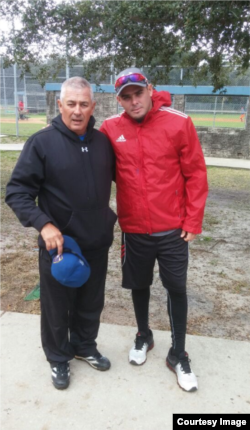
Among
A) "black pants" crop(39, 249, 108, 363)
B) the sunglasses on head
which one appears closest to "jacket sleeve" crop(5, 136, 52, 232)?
"black pants" crop(39, 249, 108, 363)

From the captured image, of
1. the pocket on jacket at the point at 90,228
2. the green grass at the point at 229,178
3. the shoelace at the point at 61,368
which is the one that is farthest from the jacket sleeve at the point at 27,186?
the green grass at the point at 229,178

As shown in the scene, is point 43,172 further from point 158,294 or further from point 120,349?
point 158,294

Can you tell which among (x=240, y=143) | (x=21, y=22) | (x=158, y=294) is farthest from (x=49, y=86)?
(x=158, y=294)

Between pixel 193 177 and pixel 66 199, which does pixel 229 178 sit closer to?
pixel 193 177

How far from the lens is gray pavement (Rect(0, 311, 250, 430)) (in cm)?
223

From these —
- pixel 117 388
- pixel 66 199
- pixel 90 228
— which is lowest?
pixel 117 388

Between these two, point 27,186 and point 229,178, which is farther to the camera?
point 229,178

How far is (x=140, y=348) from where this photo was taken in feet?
9.15

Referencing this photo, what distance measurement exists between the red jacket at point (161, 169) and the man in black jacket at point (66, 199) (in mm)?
135

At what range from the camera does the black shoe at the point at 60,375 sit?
2.47 metres

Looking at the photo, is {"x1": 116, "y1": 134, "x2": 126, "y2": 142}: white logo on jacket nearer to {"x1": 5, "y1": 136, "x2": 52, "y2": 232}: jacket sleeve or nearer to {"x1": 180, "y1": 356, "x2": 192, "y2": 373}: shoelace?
{"x1": 5, "y1": 136, "x2": 52, "y2": 232}: jacket sleeve

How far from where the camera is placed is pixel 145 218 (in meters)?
2.50

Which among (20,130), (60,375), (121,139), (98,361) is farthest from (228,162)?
(20,130)

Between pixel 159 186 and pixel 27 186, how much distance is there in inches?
29.9
